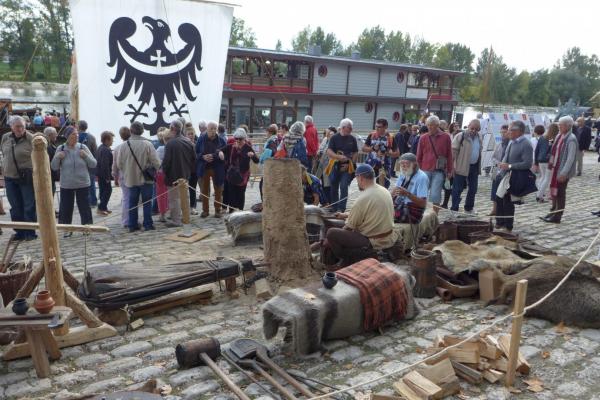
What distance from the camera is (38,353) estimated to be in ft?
12.8

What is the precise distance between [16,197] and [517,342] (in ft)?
25.6

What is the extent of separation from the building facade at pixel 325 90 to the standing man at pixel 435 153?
17571 millimetres

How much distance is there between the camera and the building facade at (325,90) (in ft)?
90.7

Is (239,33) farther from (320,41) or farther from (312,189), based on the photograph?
(312,189)

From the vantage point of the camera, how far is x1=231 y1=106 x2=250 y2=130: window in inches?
1126

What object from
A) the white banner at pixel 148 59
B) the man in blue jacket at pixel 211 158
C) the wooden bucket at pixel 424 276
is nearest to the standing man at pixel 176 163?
the man in blue jacket at pixel 211 158

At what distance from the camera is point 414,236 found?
7.24 meters

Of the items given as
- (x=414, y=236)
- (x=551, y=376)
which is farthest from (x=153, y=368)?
(x=414, y=236)

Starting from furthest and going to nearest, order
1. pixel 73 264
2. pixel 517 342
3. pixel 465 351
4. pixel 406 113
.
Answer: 1. pixel 406 113
2. pixel 73 264
3. pixel 465 351
4. pixel 517 342

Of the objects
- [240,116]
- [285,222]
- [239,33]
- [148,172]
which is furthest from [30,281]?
[239,33]

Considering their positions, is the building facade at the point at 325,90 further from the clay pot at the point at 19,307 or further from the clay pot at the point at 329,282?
the clay pot at the point at 19,307

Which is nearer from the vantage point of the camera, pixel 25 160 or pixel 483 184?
pixel 25 160

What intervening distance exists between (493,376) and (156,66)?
31.5 feet

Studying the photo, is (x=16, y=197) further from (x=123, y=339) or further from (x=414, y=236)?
(x=414, y=236)
